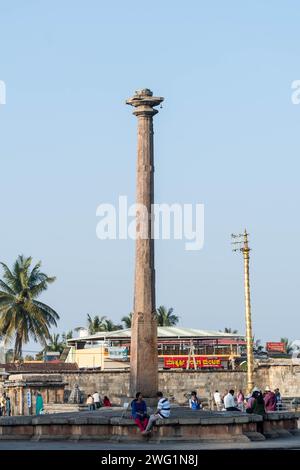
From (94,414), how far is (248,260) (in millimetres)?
30009

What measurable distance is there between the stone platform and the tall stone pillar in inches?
107

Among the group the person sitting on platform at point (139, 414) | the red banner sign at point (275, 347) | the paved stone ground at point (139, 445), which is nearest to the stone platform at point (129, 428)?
the person sitting on platform at point (139, 414)

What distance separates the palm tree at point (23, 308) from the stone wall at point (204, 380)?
9870 mm

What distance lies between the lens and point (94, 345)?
71.5 metres

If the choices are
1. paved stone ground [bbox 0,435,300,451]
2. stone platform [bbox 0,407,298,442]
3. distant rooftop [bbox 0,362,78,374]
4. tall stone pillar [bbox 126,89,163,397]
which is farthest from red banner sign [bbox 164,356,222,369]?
paved stone ground [bbox 0,435,300,451]

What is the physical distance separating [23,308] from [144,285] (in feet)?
134

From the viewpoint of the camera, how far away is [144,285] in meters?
29.9

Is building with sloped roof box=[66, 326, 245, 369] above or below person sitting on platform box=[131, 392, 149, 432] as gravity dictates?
above

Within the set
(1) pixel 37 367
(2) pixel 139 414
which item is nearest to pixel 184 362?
(1) pixel 37 367

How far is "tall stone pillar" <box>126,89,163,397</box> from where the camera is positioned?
97.7 feet

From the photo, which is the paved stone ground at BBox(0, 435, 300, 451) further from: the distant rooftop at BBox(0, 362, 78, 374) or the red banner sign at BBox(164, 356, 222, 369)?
the red banner sign at BBox(164, 356, 222, 369)

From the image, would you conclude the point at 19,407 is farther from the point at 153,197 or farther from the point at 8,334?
the point at 153,197

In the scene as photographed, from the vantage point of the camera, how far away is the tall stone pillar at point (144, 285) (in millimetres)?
29781
